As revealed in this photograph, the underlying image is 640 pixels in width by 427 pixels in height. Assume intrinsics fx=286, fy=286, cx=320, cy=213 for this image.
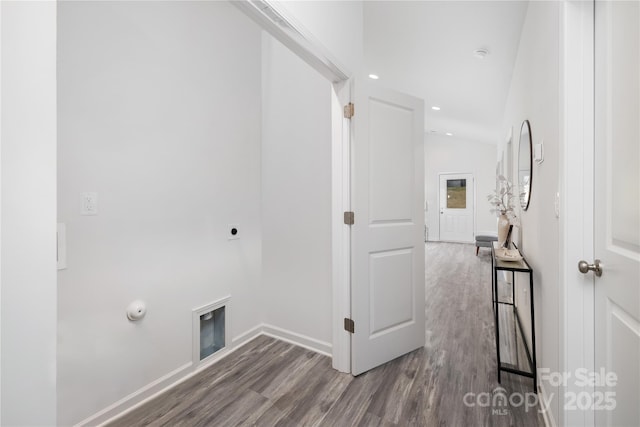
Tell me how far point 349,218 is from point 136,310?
1386 millimetres

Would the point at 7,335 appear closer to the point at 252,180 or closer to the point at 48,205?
the point at 48,205

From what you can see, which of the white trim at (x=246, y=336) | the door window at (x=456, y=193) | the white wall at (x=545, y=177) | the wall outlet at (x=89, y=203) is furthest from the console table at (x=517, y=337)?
the door window at (x=456, y=193)

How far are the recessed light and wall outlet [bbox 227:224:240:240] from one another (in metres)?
2.87

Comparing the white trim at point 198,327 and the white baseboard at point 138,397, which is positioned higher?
→ the white trim at point 198,327

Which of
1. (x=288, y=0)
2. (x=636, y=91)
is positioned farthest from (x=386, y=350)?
(x=288, y=0)

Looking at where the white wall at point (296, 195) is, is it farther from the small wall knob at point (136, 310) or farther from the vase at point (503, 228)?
the vase at point (503, 228)

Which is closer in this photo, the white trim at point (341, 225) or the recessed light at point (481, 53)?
the white trim at point (341, 225)

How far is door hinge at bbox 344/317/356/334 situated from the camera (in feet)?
6.35

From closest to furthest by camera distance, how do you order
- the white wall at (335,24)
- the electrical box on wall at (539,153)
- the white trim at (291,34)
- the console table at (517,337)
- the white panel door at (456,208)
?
the white trim at (291,34) → the white wall at (335,24) → the electrical box on wall at (539,153) → the console table at (517,337) → the white panel door at (456,208)

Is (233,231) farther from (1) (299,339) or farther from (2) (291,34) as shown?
(2) (291,34)

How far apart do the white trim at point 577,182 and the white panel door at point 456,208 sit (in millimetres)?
7512

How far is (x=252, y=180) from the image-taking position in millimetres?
2490

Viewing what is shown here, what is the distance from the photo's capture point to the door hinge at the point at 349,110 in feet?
6.24

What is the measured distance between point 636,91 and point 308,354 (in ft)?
7.45
